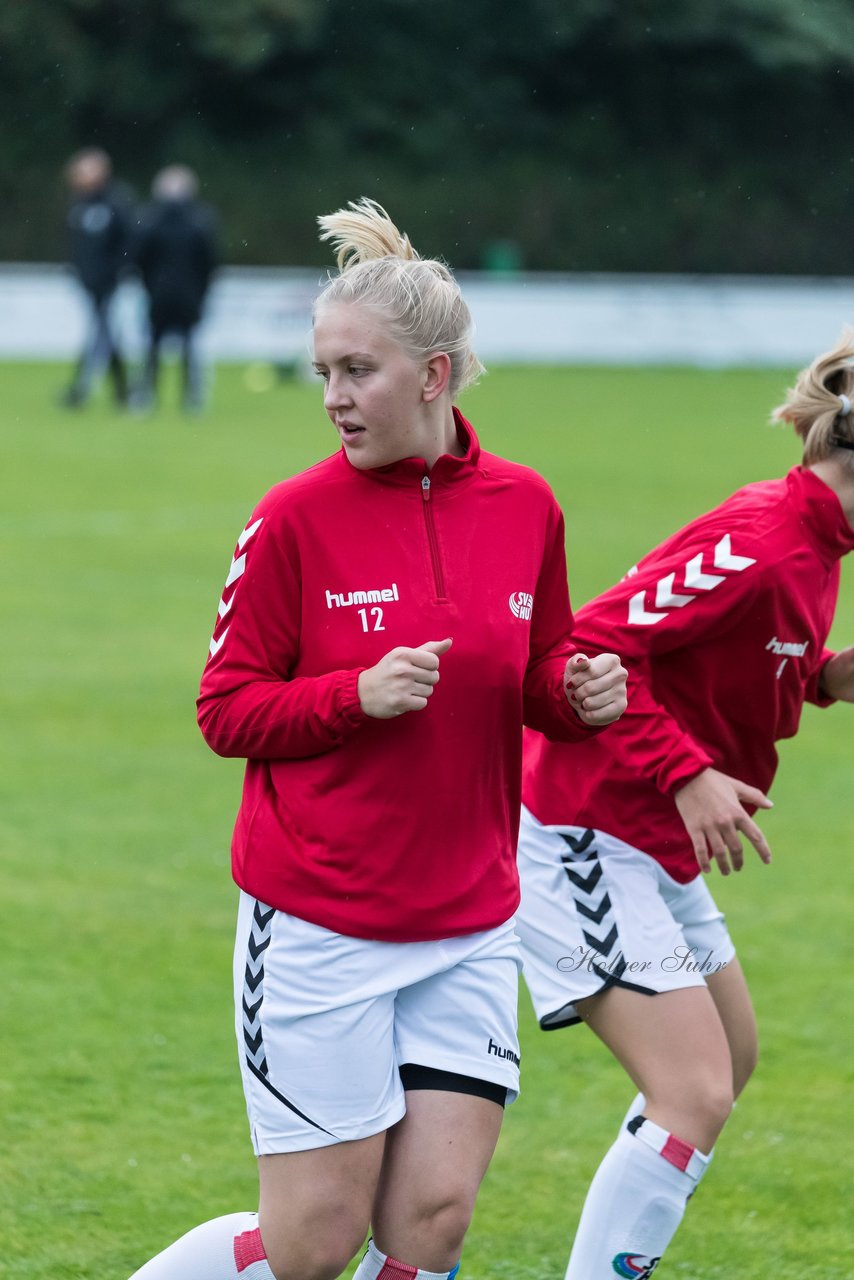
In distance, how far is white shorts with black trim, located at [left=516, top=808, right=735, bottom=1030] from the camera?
369 centimetres

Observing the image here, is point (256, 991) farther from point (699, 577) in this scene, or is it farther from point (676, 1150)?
point (699, 577)

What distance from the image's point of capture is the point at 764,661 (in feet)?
12.4

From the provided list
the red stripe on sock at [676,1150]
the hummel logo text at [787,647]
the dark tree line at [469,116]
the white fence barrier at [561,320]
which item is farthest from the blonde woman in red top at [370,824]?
the dark tree line at [469,116]

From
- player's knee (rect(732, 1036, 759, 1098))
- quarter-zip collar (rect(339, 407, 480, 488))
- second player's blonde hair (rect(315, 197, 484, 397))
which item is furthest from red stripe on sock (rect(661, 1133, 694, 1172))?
second player's blonde hair (rect(315, 197, 484, 397))

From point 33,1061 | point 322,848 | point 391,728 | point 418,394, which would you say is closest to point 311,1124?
point 322,848

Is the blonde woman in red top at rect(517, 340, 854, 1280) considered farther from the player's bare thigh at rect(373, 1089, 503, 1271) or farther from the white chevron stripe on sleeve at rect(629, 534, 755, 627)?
the player's bare thigh at rect(373, 1089, 503, 1271)

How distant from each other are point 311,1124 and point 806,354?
95.0ft

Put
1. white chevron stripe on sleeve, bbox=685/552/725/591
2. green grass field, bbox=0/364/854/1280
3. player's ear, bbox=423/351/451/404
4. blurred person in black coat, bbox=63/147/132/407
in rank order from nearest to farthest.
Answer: player's ear, bbox=423/351/451/404 → white chevron stripe on sleeve, bbox=685/552/725/591 → green grass field, bbox=0/364/854/1280 → blurred person in black coat, bbox=63/147/132/407

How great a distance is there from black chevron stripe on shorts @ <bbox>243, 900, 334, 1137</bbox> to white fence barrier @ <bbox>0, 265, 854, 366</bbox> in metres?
25.3

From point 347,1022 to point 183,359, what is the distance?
20.2 meters

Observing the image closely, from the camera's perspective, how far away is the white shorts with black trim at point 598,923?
3686mm

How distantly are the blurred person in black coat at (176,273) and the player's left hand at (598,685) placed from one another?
64.3ft

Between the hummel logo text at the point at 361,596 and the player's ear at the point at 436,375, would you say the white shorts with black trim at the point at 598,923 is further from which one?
the player's ear at the point at 436,375

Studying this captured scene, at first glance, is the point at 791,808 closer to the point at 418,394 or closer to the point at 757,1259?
the point at 757,1259
